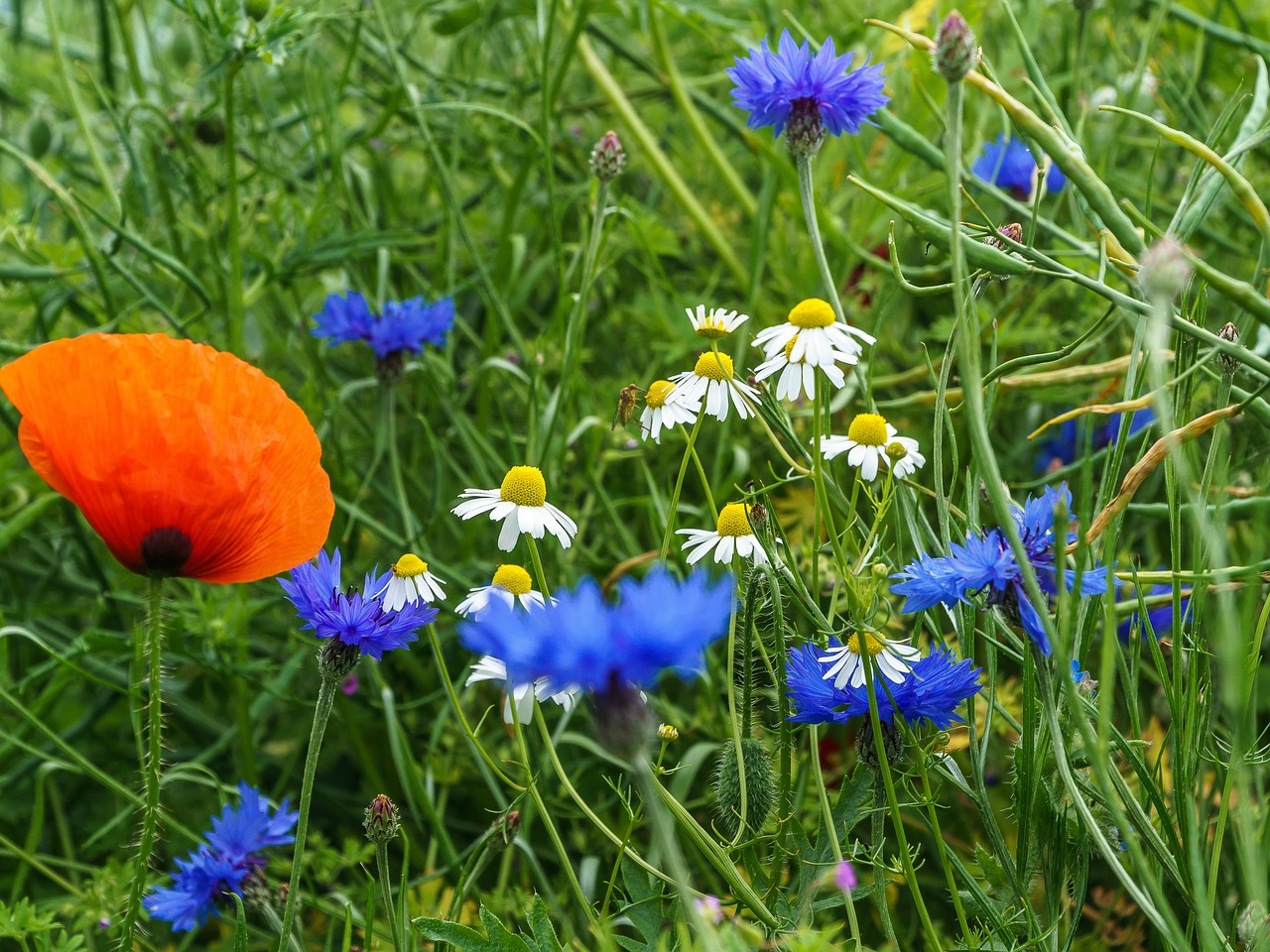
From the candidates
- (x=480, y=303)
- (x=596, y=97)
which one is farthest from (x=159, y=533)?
(x=596, y=97)

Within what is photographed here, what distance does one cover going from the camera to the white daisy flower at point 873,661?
0.43 m

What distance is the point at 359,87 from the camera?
1.02m

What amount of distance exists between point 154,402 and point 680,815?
246 millimetres

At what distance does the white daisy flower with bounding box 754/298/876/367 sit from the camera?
46 centimetres

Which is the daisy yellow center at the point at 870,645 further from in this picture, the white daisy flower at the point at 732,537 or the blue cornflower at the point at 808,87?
the blue cornflower at the point at 808,87

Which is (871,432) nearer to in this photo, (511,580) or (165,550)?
(511,580)

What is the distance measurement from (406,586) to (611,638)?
22 cm

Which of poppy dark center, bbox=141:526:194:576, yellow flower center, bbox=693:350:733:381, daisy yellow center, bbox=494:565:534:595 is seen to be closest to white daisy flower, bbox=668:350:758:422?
yellow flower center, bbox=693:350:733:381

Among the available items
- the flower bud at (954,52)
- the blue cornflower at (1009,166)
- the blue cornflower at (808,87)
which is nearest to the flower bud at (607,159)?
the blue cornflower at (808,87)

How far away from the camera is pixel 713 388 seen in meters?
0.49

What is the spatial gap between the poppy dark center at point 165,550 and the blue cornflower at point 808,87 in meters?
0.32

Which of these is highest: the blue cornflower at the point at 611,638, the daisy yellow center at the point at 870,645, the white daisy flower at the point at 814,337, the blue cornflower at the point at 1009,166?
the blue cornflower at the point at 1009,166

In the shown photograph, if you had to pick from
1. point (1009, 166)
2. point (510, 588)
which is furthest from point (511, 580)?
point (1009, 166)

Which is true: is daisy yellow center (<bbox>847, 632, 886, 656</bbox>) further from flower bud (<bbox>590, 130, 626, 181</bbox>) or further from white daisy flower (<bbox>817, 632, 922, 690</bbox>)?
flower bud (<bbox>590, 130, 626, 181</bbox>)
